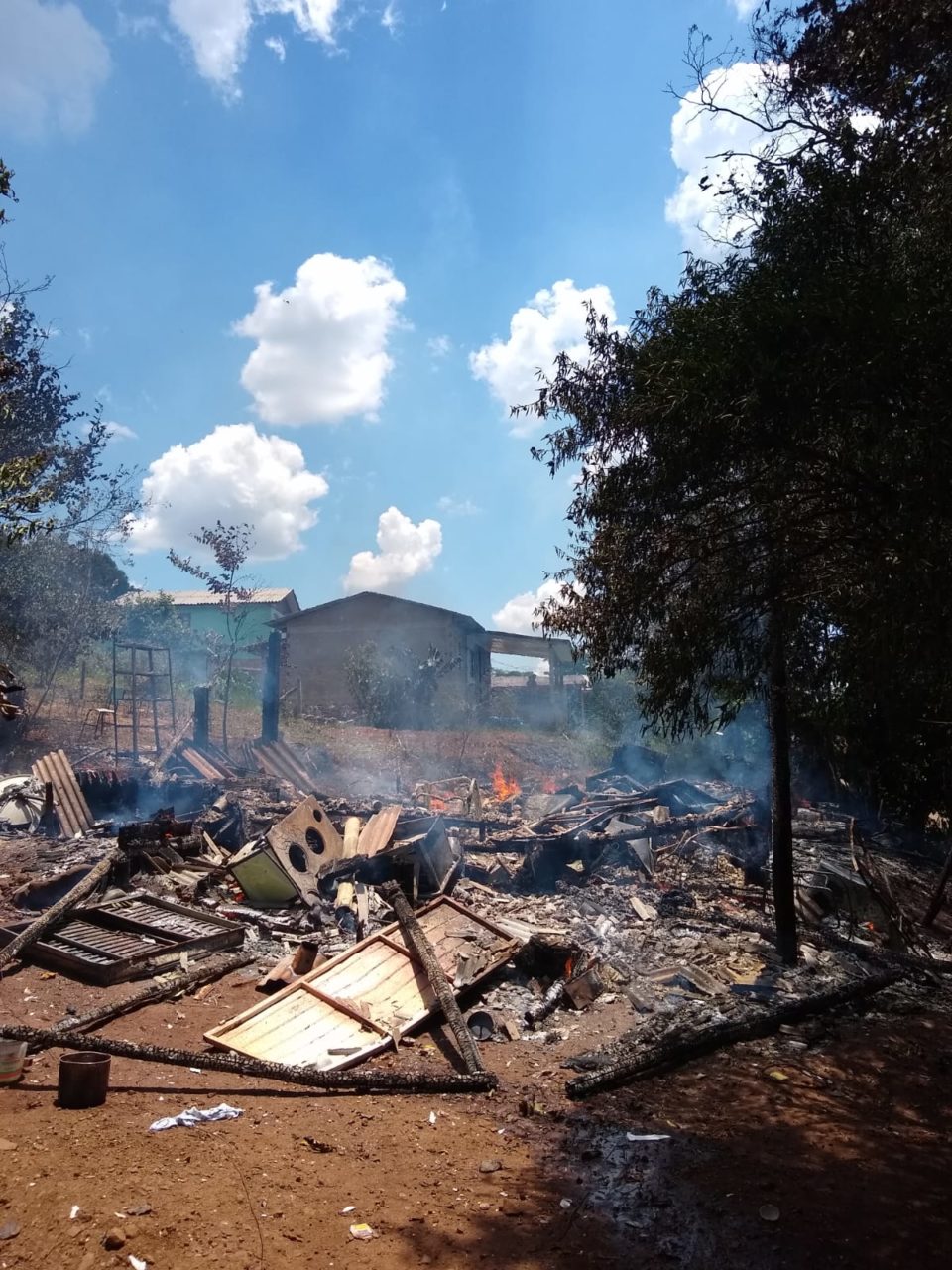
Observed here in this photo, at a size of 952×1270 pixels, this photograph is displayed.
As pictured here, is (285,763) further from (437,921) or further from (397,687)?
(437,921)

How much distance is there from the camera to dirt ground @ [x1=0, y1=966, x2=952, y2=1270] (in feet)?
11.6

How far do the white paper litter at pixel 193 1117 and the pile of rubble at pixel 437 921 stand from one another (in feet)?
1.91

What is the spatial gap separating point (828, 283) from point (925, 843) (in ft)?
38.3

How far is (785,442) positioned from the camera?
4.95 metres

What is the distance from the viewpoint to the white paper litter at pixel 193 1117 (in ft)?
15.1

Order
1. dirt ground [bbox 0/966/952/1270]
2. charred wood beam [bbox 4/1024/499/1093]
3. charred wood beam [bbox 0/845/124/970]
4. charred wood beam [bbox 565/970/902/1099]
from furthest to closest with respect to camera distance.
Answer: charred wood beam [bbox 0/845/124/970] → charred wood beam [bbox 565/970/902/1099] → charred wood beam [bbox 4/1024/499/1093] → dirt ground [bbox 0/966/952/1270]

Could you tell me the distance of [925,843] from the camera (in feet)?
44.2

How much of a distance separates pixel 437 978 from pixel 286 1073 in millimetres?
1725

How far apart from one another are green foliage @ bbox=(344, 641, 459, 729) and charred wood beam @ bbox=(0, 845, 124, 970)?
636 inches

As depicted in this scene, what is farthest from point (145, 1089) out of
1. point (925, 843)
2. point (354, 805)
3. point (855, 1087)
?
point (925, 843)

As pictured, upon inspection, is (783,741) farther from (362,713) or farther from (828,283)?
(362,713)

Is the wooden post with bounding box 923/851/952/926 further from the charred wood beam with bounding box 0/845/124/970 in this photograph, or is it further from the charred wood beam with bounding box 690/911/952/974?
the charred wood beam with bounding box 0/845/124/970

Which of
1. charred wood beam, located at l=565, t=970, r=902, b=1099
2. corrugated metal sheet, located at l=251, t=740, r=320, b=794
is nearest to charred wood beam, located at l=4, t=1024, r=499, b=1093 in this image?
charred wood beam, located at l=565, t=970, r=902, b=1099

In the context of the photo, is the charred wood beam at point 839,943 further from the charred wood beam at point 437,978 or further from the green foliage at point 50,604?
the green foliage at point 50,604
